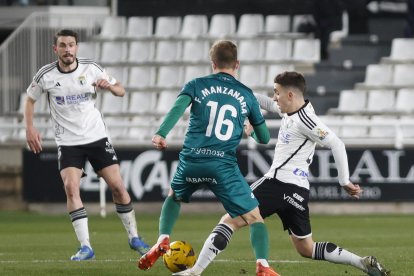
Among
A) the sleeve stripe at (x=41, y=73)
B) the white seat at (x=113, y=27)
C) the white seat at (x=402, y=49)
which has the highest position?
the white seat at (x=113, y=27)

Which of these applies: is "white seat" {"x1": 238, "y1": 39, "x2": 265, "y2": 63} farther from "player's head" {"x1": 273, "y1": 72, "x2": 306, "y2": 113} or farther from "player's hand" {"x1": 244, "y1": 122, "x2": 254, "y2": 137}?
"player's head" {"x1": 273, "y1": 72, "x2": 306, "y2": 113}

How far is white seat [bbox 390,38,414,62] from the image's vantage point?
24.9m

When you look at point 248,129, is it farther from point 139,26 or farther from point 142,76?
point 139,26

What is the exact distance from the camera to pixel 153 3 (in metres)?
28.4

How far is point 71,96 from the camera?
43.8 ft

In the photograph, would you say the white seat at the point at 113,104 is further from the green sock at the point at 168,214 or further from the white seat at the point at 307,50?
the green sock at the point at 168,214

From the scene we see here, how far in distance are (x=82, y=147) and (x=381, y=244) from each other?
12.7 feet

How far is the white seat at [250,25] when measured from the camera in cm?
2634

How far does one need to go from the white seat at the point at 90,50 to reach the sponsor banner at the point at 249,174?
4.76 metres

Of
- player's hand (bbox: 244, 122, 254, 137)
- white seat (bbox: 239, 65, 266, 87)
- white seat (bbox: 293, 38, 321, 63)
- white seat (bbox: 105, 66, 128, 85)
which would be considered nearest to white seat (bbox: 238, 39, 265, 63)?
white seat (bbox: 239, 65, 266, 87)

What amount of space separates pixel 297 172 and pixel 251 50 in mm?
15212

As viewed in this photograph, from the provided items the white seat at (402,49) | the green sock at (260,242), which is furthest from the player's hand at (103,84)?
the white seat at (402,49)

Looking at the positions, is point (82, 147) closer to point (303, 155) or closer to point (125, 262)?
point (125, 262)

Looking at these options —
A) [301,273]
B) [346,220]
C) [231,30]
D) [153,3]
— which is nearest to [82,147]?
[301,273]
